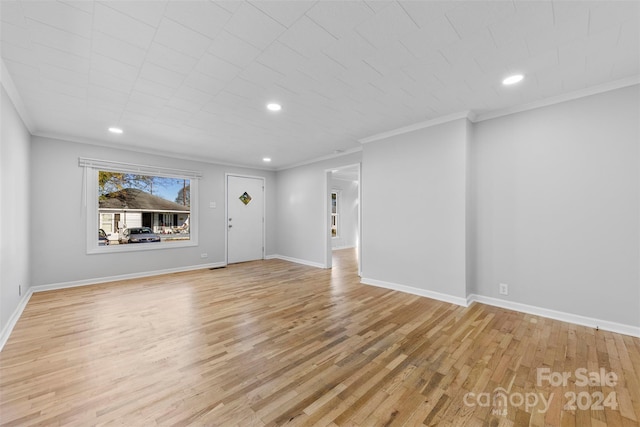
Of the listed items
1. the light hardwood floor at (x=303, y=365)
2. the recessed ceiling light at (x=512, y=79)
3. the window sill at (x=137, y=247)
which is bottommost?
the light hardwood floor at (x=303, y=365)

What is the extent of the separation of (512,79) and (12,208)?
5495 millimetres

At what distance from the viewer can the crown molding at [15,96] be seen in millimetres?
2344

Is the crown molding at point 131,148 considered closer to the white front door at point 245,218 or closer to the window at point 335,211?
the white front door at point 245,218

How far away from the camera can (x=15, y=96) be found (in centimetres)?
279

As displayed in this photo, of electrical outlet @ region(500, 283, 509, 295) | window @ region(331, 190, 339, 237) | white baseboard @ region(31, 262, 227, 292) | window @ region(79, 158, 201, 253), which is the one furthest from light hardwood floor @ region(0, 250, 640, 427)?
window @ region(331, 190, 339, 237)

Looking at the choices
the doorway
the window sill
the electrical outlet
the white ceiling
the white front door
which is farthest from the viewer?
the doorway

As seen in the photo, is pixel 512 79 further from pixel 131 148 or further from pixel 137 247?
pixel 137 247

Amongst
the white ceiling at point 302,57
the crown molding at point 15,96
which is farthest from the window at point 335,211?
the crown molding at point 15,96

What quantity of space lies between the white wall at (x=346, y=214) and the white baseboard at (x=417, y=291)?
4581 millimetres

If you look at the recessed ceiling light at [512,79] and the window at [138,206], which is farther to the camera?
the window at [138,206]

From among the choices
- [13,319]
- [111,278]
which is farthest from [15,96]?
[111,278]

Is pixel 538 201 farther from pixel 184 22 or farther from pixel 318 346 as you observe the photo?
pixel 184 22

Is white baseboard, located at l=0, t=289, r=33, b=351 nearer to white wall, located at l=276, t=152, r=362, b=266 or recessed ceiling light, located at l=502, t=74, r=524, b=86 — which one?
white wall, located at l=276, t=152, r=362, b=266

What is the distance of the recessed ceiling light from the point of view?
98.7 inches
